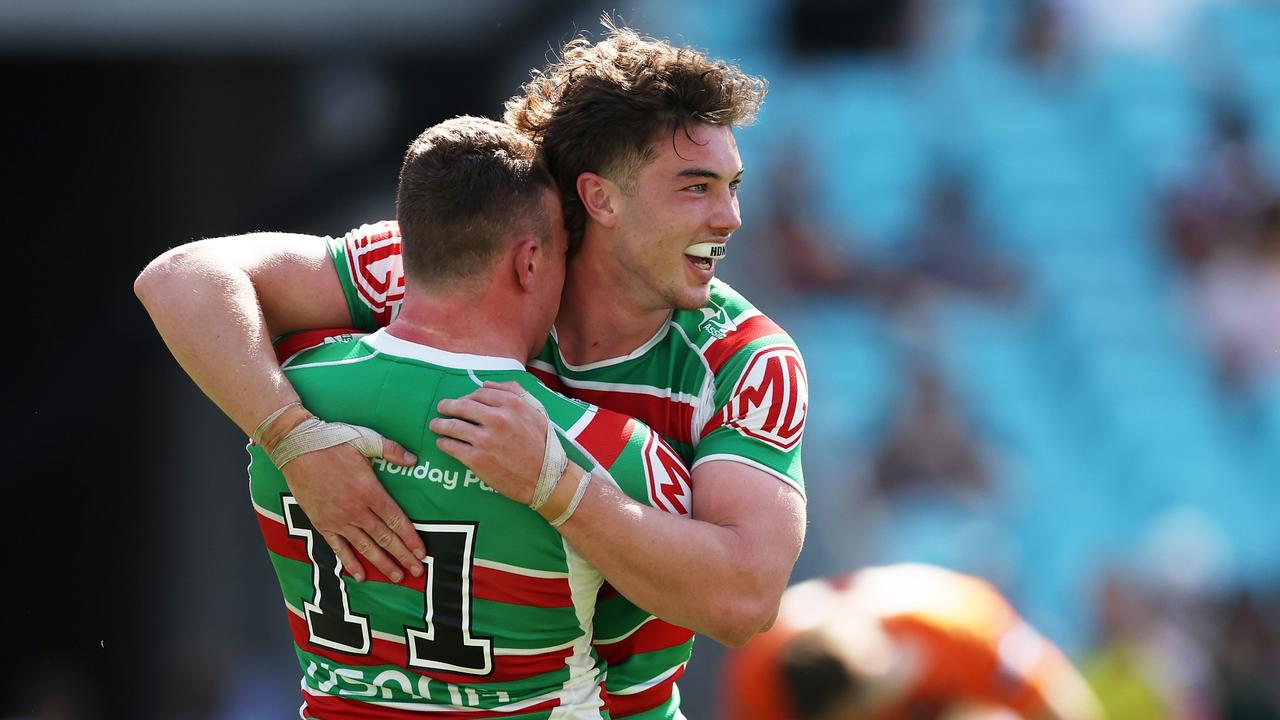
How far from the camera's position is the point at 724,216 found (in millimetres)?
3246

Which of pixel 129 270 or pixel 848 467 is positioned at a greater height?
pixel 848 467

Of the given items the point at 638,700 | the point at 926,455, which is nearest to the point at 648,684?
the point at 638,700

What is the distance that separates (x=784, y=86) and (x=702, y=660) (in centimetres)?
596

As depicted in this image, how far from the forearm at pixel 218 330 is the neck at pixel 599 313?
66 cm

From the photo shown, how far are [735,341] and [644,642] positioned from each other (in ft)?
2.19

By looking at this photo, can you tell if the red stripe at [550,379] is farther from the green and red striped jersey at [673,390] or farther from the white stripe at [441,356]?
the white stripe at [441,356]

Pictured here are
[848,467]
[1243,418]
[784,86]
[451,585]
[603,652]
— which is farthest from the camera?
[784,86]

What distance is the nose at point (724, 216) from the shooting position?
3.24 m

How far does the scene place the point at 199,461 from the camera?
444 inches

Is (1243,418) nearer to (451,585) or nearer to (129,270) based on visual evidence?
(129,270)

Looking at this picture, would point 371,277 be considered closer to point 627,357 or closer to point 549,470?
point 627,357

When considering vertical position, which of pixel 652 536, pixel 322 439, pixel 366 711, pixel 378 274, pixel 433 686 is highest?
pixel 378 274

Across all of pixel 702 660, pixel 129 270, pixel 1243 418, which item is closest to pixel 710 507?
pixel 702 660

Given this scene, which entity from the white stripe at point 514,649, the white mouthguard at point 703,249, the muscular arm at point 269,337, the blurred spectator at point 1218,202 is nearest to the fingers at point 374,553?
the muscular arm at point 269,337
